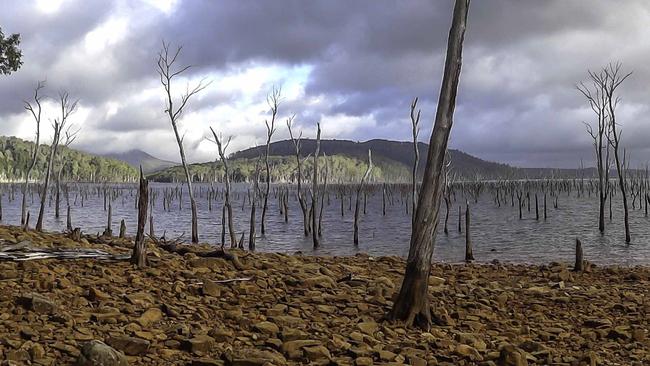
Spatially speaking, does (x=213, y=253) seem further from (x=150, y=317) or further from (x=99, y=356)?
(x=99, y=356)

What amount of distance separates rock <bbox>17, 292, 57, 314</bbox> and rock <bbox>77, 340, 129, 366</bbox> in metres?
1.57

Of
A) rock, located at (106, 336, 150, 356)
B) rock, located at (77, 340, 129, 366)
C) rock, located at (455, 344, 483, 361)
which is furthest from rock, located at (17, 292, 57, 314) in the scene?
rock, located at (455, 344, 483, 361)

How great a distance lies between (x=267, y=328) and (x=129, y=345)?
158 cm

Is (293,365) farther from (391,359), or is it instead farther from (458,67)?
(458,67)

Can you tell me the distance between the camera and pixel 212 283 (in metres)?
7.99

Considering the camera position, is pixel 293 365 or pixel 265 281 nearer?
pixel 293 365

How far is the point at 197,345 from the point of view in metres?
5.56

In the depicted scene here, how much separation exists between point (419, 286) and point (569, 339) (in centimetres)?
200

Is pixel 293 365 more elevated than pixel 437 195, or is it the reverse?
pixel 437 195

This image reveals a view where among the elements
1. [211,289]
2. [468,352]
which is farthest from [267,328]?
[468,352]

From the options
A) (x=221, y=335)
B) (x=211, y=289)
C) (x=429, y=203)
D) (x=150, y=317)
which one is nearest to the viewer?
(x=221, y=335)

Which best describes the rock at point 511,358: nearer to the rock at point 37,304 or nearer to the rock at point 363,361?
the rock at point 363,361

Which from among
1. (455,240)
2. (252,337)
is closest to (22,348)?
(252,337)

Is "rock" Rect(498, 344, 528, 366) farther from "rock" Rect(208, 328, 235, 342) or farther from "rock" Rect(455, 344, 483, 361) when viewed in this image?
"rock" Rect(208, 328, 235, 342)
